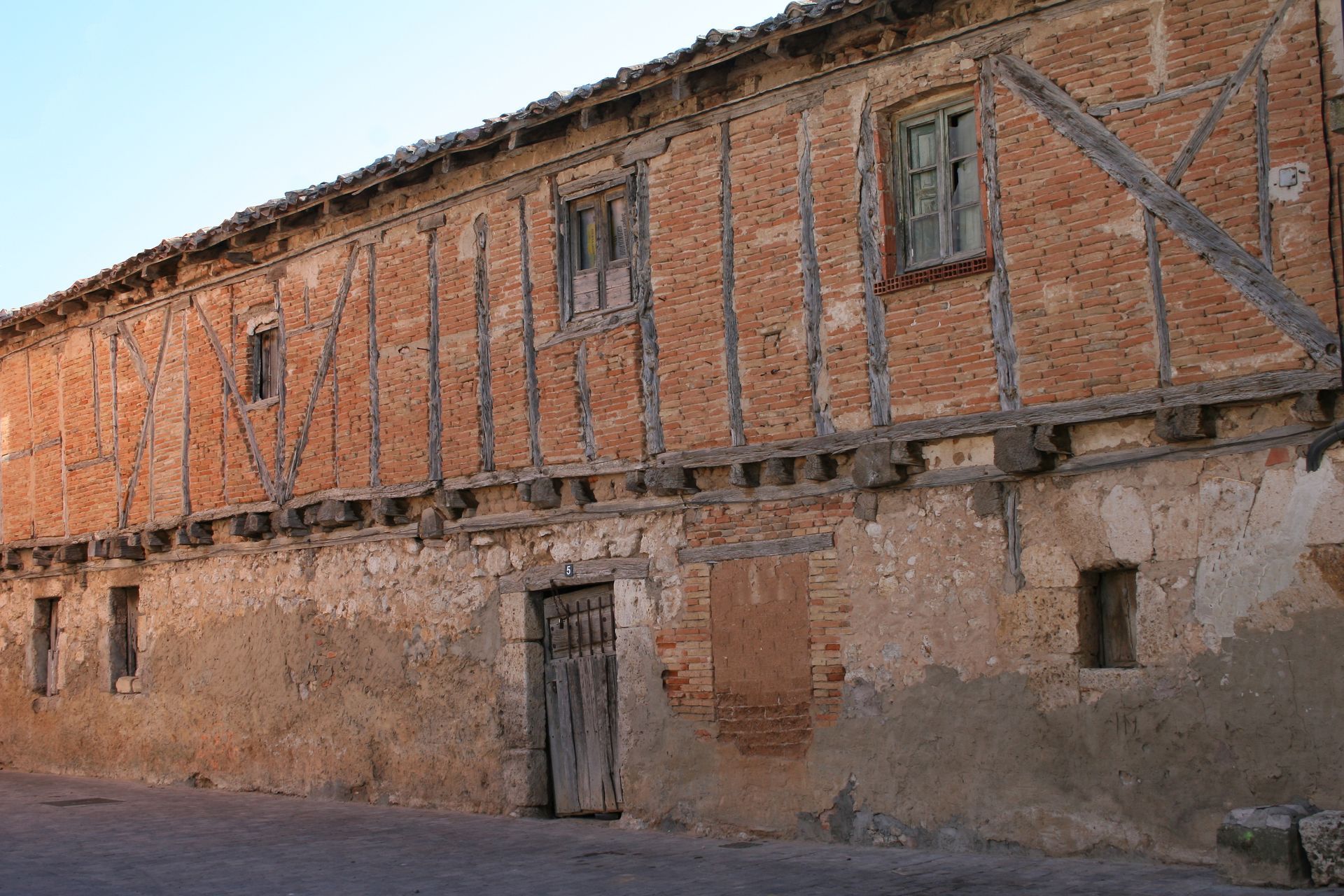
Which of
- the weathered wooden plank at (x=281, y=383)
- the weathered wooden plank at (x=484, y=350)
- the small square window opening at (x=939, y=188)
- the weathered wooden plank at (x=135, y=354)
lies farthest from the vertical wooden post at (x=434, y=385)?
the weathered wooden plank at (x=135, y=354)

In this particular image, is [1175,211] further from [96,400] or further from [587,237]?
[96,400]

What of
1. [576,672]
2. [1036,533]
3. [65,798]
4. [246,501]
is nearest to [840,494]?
[1036,533]

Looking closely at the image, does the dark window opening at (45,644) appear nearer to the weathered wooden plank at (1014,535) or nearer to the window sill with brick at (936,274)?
the window sill with brick at (936,274)

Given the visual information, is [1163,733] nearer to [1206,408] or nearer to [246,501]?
[1206,408]

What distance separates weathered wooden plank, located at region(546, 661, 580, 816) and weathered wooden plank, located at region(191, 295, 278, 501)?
398 cm

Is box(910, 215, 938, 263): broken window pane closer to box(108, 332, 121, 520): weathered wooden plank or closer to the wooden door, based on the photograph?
the wooden door

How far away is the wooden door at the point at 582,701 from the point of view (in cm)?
1189

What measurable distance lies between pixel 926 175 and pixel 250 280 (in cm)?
797

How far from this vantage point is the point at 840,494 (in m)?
10.2

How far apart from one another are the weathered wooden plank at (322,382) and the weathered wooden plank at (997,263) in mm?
6699

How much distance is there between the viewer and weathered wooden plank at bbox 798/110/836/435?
33.8ft

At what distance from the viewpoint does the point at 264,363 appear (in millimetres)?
15320

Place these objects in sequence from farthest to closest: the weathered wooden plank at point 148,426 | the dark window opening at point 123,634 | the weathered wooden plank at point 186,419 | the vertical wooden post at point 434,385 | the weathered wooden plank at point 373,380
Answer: the dark window opening at point 123,634
the weathered wooden plank at point 148,426
the weathered wooden plank at point 186,419
the weathered wooden plank at point 373,380
the vertical wooden post at point 434,385

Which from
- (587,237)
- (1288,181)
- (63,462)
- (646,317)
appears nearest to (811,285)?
(646,317)
